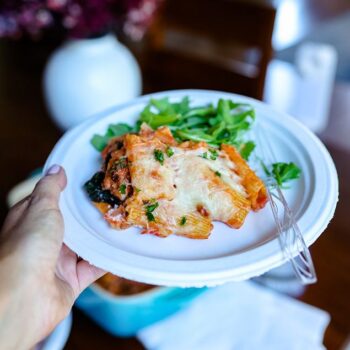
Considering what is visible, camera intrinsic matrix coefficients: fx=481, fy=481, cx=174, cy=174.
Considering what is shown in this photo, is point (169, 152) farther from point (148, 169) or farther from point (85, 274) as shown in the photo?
point (85, 274)

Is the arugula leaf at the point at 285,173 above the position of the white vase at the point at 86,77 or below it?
above

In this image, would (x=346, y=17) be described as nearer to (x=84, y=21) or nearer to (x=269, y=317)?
(x=84, y=21)

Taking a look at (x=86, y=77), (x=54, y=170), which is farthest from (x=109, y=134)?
(x=86, y=77)

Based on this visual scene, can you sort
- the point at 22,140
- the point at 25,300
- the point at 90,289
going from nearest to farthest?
the point at 25,300
the point at 90,289
the point at 22,140

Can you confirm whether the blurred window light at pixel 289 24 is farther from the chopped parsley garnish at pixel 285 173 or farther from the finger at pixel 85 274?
the finger at pixel 85 274

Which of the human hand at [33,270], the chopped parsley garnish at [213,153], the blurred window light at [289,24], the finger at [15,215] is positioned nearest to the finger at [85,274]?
the human hand at [33,270]

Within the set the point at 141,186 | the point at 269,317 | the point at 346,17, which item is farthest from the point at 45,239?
the point at 346,17
